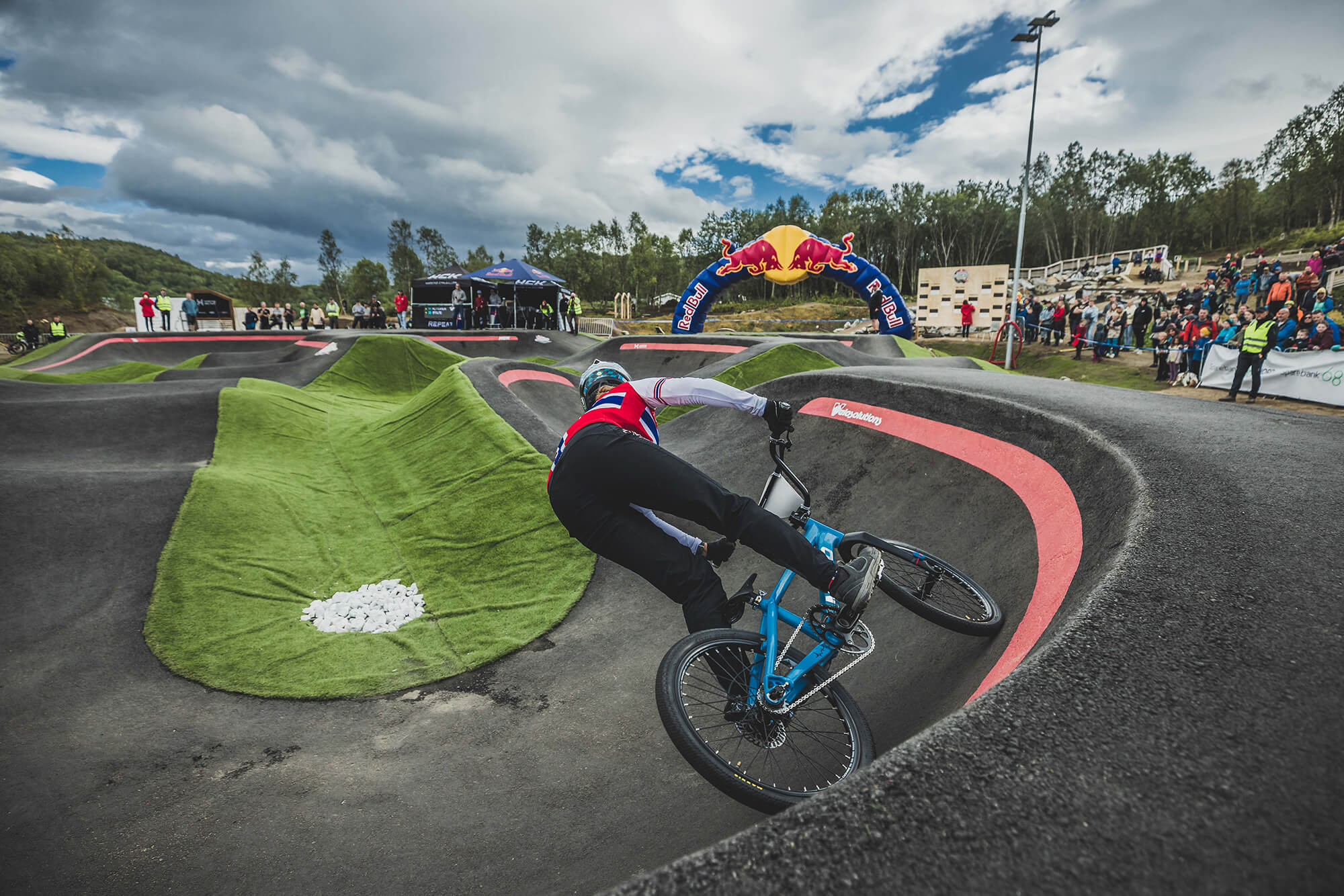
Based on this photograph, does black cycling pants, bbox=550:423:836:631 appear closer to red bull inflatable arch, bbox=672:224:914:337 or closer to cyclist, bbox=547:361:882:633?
cyclist, bbox=547:361:882:633

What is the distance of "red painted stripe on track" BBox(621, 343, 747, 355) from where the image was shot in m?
17.5

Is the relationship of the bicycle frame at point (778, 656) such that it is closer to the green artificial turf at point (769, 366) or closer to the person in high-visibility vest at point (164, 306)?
the green artificial turf at point (769, 366)

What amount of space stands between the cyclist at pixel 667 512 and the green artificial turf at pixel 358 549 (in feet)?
8.59

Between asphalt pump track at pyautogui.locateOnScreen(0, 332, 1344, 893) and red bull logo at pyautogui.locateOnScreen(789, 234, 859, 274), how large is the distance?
577 inches

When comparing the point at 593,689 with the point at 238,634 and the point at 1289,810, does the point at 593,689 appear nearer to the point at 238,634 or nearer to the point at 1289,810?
the point at 238,634

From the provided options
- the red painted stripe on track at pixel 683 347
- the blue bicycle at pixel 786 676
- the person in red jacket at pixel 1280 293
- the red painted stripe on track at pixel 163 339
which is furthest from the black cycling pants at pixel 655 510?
the red painted stripe on track at pixel 163 339

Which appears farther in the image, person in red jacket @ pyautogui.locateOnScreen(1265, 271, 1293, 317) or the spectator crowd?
person in red jacket @ pyautogui.locateOnScreen(1265, 271, 1293, 317)

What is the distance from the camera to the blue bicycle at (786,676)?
7.95 ft

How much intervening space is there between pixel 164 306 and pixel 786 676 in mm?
38661

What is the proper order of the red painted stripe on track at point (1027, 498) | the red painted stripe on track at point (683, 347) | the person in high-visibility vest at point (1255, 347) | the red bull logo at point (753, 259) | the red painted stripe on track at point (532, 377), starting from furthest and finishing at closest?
the red bull logo at point (753, 259)
the red painted stripe on track at point (683, 347)
the red painted stripe on track at point (532, 377)
the person in high-visibility vest at point (1255, 347)
the red painted stripe on track at point (1027, 498)

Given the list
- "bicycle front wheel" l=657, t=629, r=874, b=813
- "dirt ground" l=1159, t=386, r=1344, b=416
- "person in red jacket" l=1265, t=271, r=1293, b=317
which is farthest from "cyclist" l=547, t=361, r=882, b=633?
"person in red jacket" l=1265, t=271, r=1293, b=317

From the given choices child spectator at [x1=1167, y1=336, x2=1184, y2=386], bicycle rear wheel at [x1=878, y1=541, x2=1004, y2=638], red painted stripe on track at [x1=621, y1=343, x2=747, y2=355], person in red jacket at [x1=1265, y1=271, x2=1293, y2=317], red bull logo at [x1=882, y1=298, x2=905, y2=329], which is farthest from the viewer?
red bull logo at [x1=882, y1=298, x2=905, y2=329]

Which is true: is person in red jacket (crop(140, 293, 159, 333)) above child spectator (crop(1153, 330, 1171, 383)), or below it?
above

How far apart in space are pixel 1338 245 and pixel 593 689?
3960 cm
